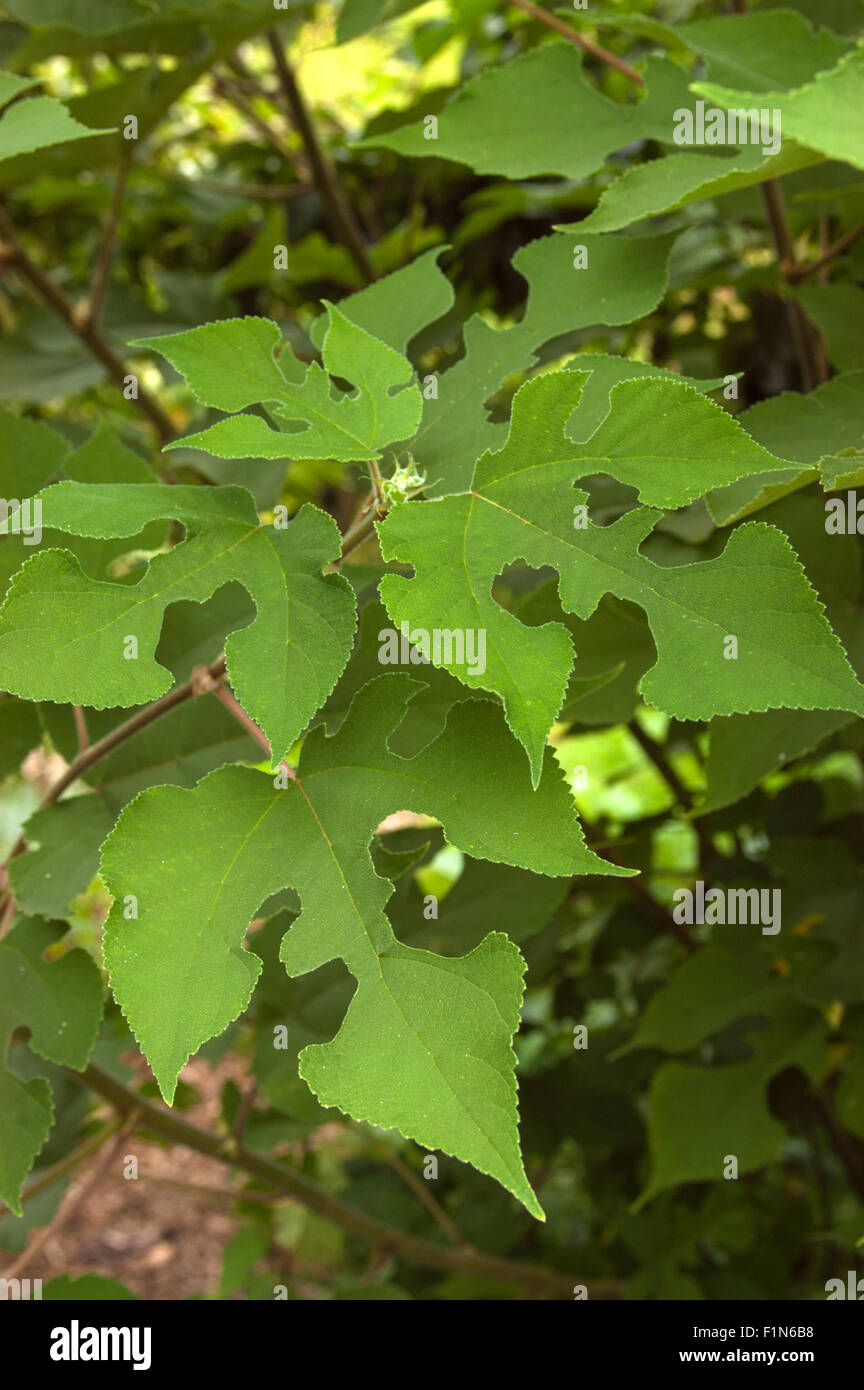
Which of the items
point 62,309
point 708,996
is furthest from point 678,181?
point 62,309

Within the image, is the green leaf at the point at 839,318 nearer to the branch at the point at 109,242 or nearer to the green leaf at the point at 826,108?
the green leaf at the point at 826,108

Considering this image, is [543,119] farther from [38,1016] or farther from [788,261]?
[38,1016]

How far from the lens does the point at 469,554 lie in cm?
58

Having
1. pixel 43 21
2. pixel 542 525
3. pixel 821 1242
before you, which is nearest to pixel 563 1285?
pixel 821 1242

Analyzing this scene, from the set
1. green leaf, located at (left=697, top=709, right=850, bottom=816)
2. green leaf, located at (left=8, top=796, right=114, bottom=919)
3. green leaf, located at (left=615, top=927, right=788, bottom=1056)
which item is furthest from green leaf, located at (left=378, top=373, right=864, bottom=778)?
A: green leaf, located at (left=615, top=927, right=788, bottom=1056)

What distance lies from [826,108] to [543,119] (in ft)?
1.35

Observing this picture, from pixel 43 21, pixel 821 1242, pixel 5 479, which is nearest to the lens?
pixel 5 479

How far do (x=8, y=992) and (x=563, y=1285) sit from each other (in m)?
0.92

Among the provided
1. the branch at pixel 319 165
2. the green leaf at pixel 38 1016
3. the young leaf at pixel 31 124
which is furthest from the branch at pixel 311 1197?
the branch at pixel 319 165

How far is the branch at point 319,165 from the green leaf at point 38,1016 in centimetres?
103

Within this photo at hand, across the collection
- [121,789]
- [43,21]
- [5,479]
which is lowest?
[121,789]

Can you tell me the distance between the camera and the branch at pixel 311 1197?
3.59ft

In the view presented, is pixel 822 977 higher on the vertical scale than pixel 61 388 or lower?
lower

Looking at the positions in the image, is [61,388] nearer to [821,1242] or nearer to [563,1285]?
[563,1285]
